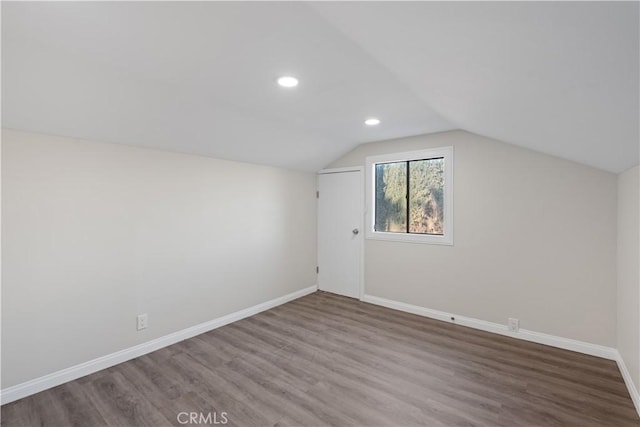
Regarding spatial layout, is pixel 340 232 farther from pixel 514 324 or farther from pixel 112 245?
pixel 112 245

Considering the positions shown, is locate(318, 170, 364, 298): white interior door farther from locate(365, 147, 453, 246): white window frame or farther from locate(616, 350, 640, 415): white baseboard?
locate(616, 350, 640, 415): white baseboard

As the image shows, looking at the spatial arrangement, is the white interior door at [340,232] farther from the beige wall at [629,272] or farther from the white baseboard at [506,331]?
the beige wall at [629,272]

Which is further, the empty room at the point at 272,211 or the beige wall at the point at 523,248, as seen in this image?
the beige wall at the point at 523,248

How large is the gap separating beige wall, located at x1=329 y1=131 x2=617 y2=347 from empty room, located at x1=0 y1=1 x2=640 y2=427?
2 centimetres

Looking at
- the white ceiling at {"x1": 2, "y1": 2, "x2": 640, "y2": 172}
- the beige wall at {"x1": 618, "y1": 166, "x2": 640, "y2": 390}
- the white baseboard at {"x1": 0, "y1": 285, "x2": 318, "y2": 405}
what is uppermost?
the white ceiling at {"x1": 2, "y1": 2, "x2": 640, "y2": 172}

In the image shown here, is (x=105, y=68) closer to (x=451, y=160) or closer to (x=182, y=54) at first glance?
(x=182, y=54)

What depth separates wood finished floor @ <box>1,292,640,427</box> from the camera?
6.09ft

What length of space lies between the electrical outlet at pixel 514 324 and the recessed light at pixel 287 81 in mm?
3028

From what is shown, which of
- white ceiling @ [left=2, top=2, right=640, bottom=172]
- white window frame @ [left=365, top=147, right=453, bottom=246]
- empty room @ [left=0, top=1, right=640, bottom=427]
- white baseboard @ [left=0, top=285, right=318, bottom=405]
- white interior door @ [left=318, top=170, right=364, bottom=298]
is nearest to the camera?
white ceiling @ [left=2, top=2, right=640, bottom=172]

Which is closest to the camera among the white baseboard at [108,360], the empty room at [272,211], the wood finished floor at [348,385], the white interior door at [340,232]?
the empty room at [272,211]

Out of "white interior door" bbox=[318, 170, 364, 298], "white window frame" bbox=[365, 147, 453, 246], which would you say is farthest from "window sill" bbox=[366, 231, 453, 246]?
"white interior door" bbox=[318, 170, 364, 298]

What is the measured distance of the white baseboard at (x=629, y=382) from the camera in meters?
1.92

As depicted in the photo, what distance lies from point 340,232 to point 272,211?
1074mm

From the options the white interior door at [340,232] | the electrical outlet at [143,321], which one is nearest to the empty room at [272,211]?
the electrical outlet at [143,321]
